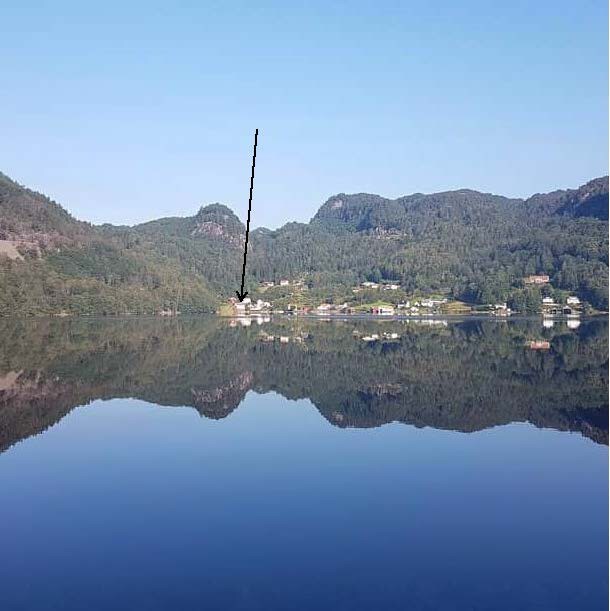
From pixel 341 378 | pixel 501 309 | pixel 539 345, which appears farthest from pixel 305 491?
pixel 501 309

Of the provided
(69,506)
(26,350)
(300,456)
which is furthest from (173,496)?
(26,350)

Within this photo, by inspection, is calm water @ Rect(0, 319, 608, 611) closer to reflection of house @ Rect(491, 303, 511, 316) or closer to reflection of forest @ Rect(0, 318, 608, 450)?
reflection of forest @ Rect(0, 318, 608, 450)

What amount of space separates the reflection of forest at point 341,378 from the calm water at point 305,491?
32 cm

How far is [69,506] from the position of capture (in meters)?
22.0

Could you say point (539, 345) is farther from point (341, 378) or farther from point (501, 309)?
point (501, 309)

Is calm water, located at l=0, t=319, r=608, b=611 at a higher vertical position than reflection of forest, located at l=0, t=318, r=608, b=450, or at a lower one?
lower

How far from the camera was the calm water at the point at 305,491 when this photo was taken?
15898mm

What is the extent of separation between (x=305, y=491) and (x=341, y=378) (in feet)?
100

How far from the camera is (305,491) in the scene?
23.4m

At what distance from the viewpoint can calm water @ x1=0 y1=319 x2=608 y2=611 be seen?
1590 cm

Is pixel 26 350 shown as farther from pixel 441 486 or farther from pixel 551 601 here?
pixel 551 601

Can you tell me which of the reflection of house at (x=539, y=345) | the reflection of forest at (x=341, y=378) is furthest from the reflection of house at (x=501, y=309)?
the reflection of house at (x=539, y=345)

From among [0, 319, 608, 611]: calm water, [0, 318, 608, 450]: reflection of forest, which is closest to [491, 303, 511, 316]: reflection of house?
[0, 318, 608, 450]: reflection of forest

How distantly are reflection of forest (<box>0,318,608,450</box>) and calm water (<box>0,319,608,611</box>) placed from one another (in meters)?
0.32
